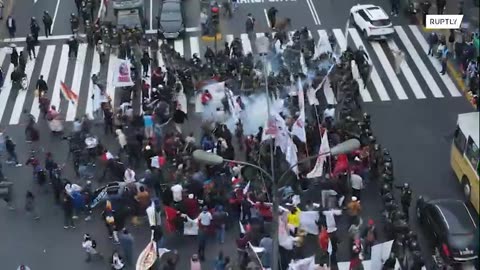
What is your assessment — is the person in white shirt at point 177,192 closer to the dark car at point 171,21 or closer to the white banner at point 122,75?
the white banner at point 122,75

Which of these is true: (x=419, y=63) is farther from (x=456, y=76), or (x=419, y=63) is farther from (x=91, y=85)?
(x=91, y=85)

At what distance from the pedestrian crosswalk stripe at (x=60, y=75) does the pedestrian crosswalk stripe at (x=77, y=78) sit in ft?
1.68

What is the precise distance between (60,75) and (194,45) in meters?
6.62

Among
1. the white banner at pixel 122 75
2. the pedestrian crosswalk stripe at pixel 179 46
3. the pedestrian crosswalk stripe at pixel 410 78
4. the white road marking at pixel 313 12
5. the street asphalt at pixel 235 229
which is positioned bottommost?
the street asphalt at pixel 235 229

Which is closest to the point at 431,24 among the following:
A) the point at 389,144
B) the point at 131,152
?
the point at 389,144

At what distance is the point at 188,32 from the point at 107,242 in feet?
56.7

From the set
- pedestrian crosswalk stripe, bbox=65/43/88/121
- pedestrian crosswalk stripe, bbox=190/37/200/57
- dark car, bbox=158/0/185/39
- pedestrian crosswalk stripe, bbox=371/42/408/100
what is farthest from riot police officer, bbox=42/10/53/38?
pedestrian crosswalk stripe, bbox=371/42/408/100

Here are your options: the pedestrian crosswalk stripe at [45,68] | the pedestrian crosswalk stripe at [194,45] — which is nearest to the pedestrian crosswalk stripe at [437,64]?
the pedestrian crosswalk stripe at [194,45]

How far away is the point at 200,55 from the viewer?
40469 mm

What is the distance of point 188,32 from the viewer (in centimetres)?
4303

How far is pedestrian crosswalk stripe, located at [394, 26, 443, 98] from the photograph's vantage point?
121 ft

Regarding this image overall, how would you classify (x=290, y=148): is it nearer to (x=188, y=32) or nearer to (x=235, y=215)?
(x=235, y=215)

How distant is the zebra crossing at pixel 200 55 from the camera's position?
3662cm

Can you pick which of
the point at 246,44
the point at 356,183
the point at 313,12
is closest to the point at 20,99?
the point at 246,44
